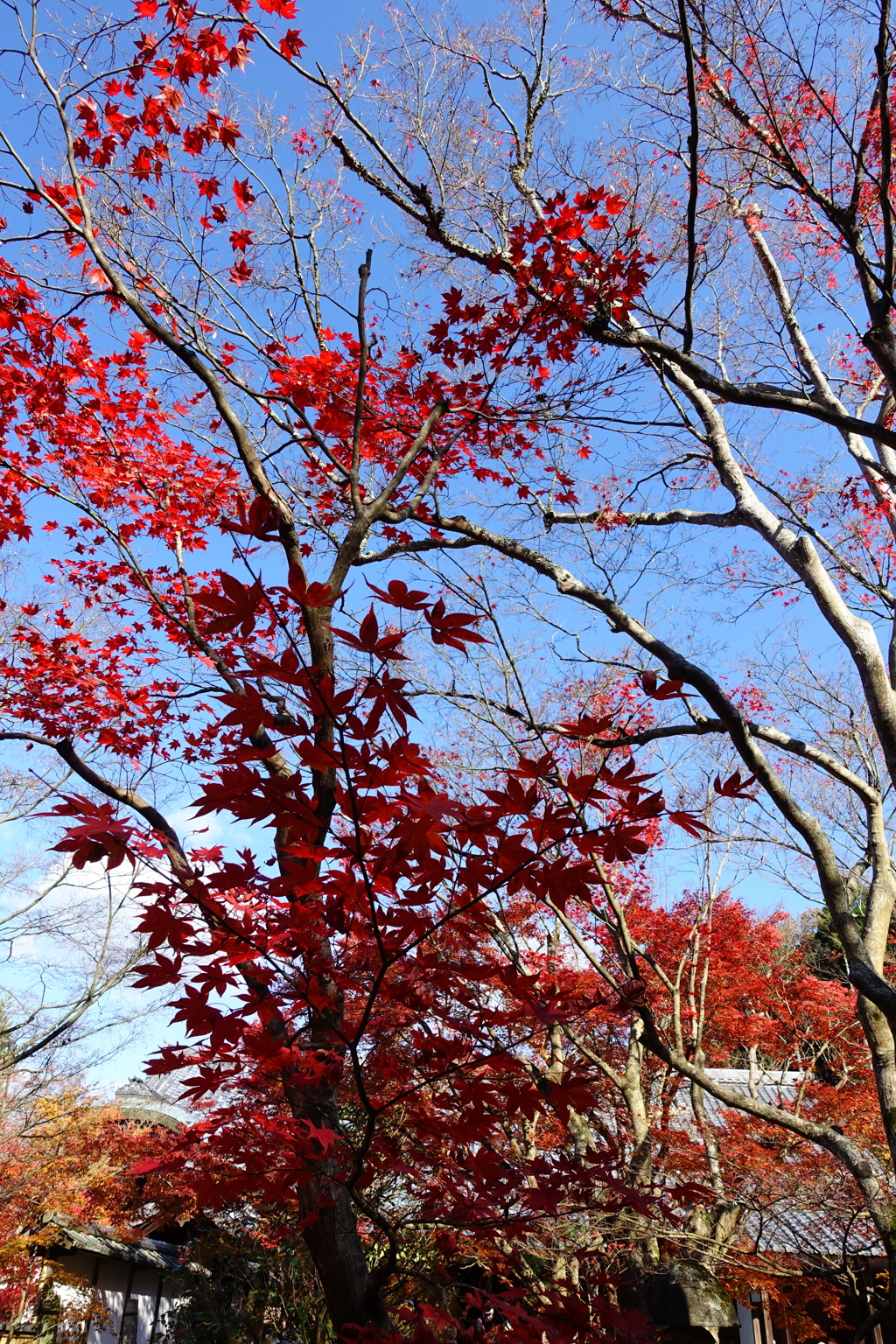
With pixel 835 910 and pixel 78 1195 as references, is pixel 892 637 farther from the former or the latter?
pixel 78 1195

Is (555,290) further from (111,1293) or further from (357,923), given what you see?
(111,1293)

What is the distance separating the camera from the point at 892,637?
6309mm

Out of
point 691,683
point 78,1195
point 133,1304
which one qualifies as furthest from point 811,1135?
point 133,1304

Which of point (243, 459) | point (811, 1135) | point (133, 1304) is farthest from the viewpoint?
point (133, 1304)

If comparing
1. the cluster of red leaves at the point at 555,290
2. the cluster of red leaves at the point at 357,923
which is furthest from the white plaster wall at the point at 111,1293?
the cluster of red leaves at the point at 555,290

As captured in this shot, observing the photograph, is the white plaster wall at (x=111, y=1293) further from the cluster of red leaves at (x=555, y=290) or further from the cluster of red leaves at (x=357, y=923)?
the cluster of red leaves at (x=555, y=290)

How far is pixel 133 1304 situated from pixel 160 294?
19.4m

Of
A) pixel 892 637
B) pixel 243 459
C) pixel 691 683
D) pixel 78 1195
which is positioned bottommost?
pixel 78 1195

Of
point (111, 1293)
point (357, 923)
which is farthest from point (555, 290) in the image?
point (111, 1293)

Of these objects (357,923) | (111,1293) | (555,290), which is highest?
(555,290)

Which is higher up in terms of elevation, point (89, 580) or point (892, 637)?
point (89, 580)

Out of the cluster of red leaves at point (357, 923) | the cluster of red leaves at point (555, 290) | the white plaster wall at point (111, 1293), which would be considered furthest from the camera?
the white plaster wall at point (111, 1293)

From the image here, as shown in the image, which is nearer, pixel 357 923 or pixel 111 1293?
pixel 357 923

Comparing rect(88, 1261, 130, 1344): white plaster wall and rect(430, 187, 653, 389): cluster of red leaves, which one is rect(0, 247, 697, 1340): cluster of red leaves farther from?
rect(88, 1261, 130, 1344): white plaster wall
